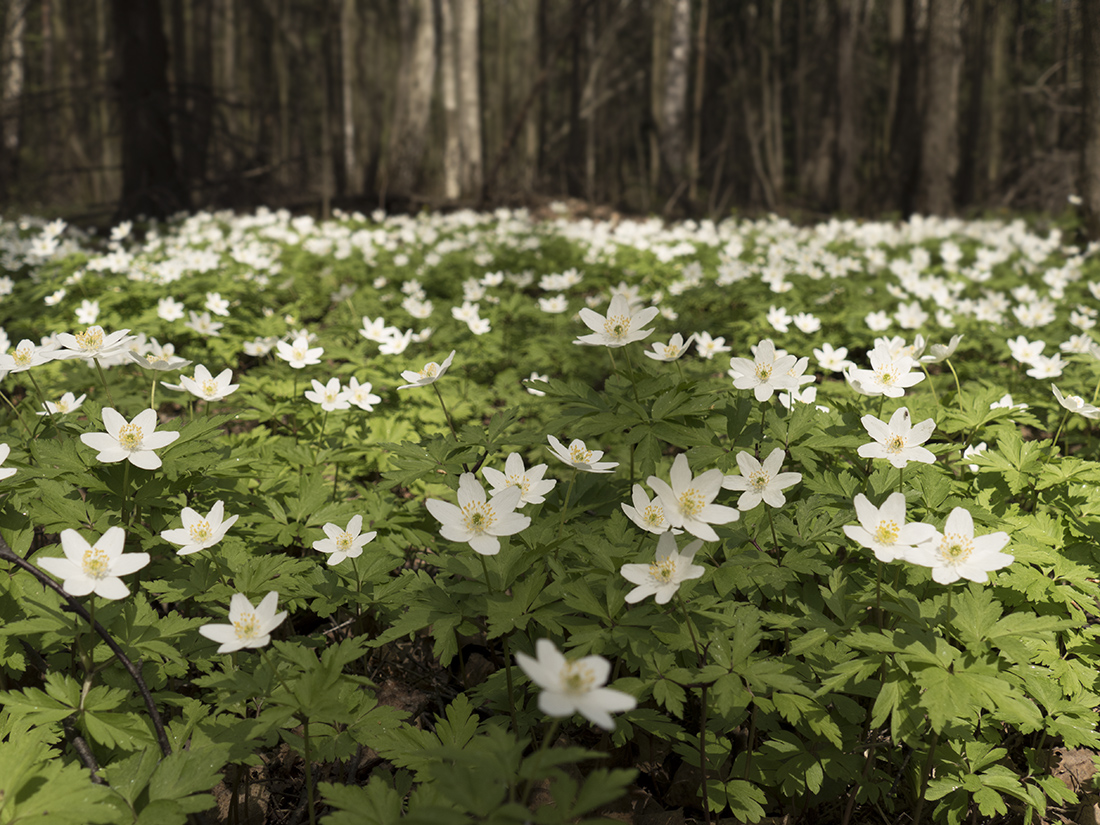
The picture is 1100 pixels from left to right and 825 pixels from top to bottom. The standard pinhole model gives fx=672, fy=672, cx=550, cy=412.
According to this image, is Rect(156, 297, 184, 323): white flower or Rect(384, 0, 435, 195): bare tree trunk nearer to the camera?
Rect(156, 297, 184, 323): white flower

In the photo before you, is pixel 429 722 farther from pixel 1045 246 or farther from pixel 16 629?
pixel 1045 246

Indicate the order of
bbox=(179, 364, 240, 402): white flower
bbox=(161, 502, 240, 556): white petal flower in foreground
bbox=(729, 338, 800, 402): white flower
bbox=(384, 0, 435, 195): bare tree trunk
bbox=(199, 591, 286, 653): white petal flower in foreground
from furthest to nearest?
bbox=(384, 0, 435, 195): bare tree trunk, bbox=(179, 364, 240, 402): white flower, bbox=(729, 338, 800, 402): white flower, bbox=(161, 502, 240, 556): white petal flower in foreground, bbox=(199, 591, 286, 653): white petal flower in foreground

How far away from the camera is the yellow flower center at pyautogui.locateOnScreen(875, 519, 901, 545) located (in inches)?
59.6

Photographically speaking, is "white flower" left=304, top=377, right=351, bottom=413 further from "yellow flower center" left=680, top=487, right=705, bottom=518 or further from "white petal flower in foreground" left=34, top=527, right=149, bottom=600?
"yellow flower center" left=680, top=487, right=705, bottom=518

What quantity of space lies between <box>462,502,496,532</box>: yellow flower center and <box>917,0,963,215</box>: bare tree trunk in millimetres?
11022

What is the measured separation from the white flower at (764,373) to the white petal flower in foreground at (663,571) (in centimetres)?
66

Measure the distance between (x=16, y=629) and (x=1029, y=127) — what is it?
31128 millimetres

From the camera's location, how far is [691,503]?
1.60 metres

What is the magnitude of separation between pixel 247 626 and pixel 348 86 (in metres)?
15.3

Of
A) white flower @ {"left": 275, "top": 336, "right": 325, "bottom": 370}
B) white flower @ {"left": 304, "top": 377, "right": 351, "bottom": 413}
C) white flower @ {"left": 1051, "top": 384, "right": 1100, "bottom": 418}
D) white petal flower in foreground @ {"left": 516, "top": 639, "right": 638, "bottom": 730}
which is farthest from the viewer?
white flower @ {"left": 275, "top": 336, "right": 325, "bottom": 370}

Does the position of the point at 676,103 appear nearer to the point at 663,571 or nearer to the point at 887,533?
the point at 887,533

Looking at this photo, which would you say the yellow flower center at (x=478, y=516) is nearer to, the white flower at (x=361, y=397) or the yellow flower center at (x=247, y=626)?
the yellow flower center at (x=247, y=626)

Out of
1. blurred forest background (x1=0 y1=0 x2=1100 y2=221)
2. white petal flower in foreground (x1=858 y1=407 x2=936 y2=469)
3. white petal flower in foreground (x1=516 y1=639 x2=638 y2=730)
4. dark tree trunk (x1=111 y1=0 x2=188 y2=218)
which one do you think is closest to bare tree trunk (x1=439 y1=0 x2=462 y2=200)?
blurred forest background (x1=0 y1=0 x2=1100 y2=221)

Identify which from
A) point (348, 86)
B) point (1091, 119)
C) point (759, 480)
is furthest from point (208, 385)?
point (348, 86)
